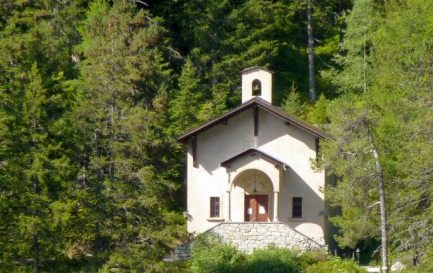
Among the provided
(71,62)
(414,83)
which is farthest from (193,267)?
(71,62)

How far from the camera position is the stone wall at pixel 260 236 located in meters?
36.4

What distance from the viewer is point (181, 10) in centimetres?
5872

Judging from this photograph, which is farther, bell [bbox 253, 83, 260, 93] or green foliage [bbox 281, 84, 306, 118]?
green foliage [bbox 281, 84, 306, 118]

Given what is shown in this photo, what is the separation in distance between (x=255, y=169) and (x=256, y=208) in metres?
2.45

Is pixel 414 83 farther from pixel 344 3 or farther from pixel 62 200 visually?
pixel 344 3

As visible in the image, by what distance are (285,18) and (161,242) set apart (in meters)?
31.9

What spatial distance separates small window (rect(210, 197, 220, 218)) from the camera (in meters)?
41.4

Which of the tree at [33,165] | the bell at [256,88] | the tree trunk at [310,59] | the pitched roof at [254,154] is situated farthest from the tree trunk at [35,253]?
the tree trunk at [310,59]

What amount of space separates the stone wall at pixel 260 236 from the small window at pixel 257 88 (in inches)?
343

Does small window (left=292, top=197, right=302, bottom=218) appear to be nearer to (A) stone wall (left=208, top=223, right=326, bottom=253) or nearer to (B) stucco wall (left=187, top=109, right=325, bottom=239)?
(B) stucco wall (left=187, top=109, right=325, bottom=239)

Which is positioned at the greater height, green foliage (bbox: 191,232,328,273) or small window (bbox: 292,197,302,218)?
small window (bbox: 292,197,302,218)

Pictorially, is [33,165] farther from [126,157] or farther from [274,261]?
[274,261]

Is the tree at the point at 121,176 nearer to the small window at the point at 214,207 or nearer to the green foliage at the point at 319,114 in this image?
the small window at the point at 214,207

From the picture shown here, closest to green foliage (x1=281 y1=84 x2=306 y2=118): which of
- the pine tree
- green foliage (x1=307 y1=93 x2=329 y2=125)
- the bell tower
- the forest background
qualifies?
green foliage (x1=307 y1=93 x2=329 y2=125)
